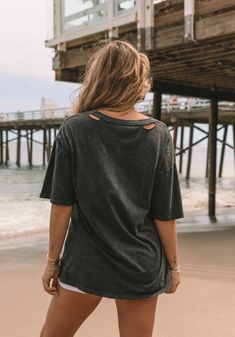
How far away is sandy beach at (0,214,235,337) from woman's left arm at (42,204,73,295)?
144 centimetres

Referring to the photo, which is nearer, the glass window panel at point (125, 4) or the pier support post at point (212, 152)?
the glass window panel at point (125, 4)

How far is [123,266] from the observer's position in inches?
63.3

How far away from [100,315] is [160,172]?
1923 mm

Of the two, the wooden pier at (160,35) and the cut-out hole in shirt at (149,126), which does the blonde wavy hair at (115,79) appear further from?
the wooden pier at (160,35)

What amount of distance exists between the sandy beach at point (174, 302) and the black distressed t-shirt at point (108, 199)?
150 centimetres

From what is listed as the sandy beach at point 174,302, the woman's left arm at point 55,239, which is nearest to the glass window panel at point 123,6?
the sandy beach at point 174,302

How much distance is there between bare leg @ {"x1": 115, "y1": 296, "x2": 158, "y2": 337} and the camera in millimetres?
1651

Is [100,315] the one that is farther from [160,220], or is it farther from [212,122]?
[212,122]

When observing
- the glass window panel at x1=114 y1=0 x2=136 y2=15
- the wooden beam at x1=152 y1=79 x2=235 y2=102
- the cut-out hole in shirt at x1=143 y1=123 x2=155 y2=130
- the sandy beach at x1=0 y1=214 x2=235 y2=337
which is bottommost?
the sandy beach at x1=0 y1=214 x2=235 y2=337

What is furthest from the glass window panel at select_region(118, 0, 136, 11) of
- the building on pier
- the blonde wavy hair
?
the blonde wavy hair

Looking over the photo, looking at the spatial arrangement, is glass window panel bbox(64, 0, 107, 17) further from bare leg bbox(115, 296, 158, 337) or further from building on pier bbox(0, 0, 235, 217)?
bare leg bbox(115, 296, 158, 337)

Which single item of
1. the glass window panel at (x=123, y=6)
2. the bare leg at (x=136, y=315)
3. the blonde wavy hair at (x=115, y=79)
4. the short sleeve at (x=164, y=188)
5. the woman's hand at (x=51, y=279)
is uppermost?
the glass window panel at (x=123, y=6)

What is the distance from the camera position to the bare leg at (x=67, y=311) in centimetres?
165

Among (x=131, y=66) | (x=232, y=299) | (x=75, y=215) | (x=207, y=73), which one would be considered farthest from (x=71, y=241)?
(x=207, y=73)
